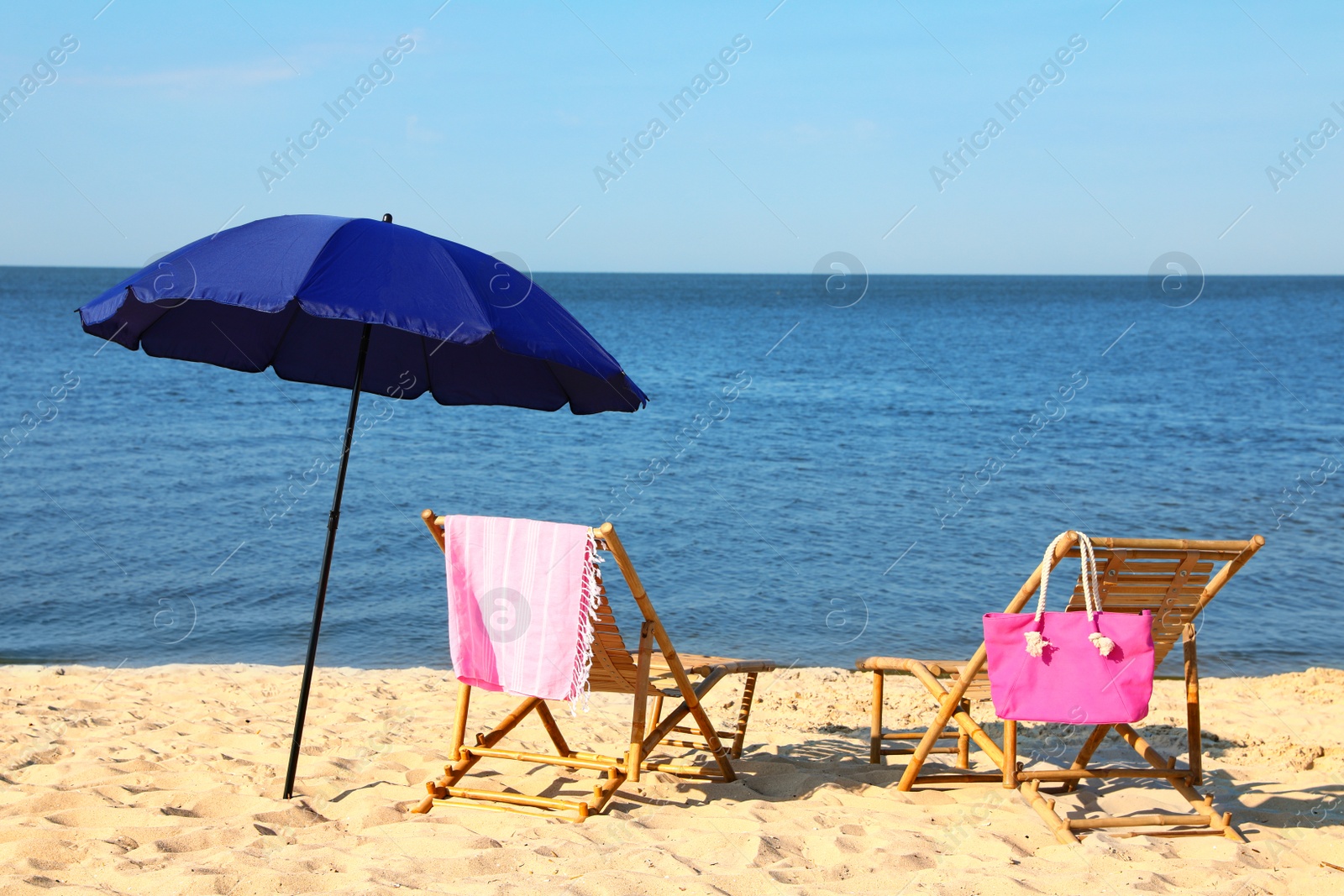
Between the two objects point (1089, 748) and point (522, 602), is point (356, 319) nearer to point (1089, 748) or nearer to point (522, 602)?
point (522, 602)

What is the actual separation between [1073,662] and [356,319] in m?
2.70

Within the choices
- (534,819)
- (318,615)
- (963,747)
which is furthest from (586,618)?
(963,747)

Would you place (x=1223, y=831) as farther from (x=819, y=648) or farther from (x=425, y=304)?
(x=819, y=648)

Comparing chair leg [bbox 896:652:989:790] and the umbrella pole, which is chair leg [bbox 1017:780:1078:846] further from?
the umbrella pole

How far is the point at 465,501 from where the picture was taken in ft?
40.5

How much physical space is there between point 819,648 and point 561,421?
11.7 m

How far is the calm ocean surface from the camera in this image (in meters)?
7.93

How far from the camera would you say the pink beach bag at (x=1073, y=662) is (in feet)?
12.5

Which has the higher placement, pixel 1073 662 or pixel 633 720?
pixel 1073 662

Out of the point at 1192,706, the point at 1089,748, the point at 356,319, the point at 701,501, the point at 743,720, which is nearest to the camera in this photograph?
the point at 356,319

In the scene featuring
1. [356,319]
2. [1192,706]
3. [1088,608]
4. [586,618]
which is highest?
[356,319]

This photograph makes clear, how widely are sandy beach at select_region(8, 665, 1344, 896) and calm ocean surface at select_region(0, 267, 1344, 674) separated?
207 cm

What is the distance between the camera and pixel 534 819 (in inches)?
151

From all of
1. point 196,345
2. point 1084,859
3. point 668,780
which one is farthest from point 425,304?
point 1084,859
